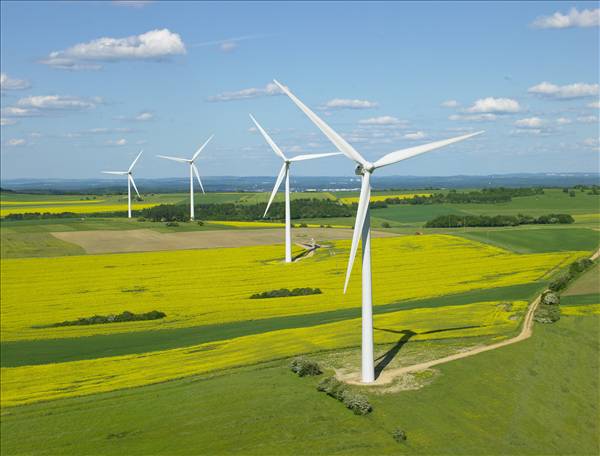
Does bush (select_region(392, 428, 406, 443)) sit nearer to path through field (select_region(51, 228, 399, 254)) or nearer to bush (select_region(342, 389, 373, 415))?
bush (select_region(342, 389, 373, 415))

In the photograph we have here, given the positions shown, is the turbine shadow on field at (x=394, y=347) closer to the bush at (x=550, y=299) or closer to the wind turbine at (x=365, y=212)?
the wind turbine at (x=365, y=212)

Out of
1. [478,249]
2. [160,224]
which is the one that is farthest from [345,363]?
[160,224]

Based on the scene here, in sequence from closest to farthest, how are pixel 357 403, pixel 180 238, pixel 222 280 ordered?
pixel 357 403 → pixel 222 280 → pixel 180 238

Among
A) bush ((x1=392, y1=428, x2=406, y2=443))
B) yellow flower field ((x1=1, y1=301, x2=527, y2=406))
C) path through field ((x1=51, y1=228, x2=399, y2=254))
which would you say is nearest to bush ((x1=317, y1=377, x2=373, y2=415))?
bush ((x1=392, y1=428, x2=406, y2=443))

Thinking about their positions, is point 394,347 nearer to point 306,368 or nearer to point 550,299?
point 306,368

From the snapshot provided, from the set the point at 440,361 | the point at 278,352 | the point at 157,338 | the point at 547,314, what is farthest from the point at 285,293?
the point at 440,361

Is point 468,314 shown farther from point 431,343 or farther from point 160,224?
point 160,224
